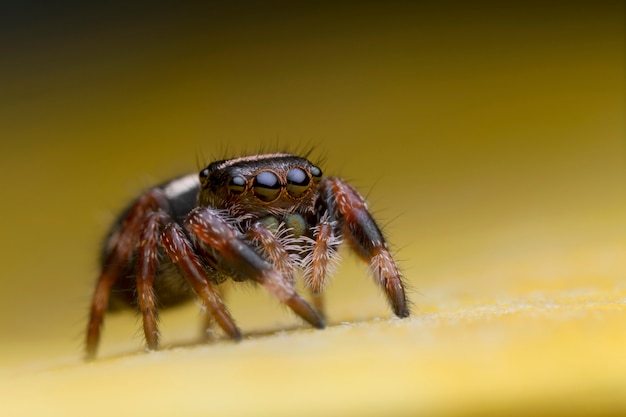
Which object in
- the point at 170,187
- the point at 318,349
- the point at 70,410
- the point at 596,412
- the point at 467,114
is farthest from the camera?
the point at 467,114

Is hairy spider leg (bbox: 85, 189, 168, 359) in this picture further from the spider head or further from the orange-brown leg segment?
the spider head

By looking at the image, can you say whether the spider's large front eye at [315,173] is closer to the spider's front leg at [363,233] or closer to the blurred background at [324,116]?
the spider's front leg at [363,233]

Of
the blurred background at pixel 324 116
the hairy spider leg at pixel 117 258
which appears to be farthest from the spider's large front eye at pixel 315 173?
the blurred background at pixel 324 116

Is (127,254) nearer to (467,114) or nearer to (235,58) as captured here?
(467,114)

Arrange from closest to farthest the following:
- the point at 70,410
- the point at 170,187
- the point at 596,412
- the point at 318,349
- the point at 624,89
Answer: the point at 596,412
the point at 70,410
the point at 318,349
the point at 170,187
the point at 624,89

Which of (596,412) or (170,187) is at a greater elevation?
(170,187)

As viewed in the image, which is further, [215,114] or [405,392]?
[215,114]

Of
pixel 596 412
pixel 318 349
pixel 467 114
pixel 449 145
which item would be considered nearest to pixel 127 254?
pixel 318 349

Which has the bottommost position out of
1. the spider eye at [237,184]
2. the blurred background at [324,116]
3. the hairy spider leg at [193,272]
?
the hairy spider leg at [193,272]

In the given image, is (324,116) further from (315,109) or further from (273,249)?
(273,249)
